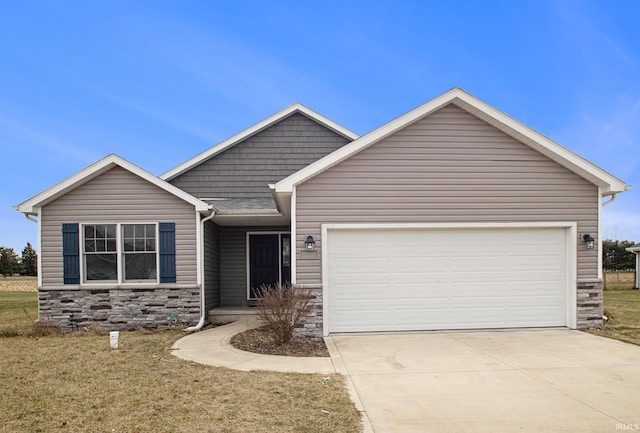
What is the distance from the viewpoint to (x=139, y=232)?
10203 millimetres

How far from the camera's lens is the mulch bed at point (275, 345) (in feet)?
24.4

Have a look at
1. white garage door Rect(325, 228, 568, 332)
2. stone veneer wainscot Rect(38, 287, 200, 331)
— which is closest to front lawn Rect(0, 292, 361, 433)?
stone veneer wainscot Rect(38, 287, 200, 331)

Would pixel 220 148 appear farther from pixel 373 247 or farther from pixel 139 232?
pixel 373 247

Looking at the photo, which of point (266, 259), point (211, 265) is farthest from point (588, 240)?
point (211, 265)

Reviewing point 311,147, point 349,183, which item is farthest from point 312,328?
point 311,147

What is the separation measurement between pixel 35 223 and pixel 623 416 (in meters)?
11.7

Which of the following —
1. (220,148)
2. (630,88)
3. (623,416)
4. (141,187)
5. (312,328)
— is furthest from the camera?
(630,88)

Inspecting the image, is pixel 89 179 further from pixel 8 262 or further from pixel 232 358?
pixel 8 262

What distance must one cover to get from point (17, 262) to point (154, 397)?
51537 mm

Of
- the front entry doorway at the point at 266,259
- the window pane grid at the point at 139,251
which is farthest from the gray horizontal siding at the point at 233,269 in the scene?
the window pane grid at the point at 139,251

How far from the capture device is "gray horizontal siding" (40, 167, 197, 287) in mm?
9984

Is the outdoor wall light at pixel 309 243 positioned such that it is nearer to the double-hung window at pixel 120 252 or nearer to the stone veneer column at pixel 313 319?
the stone veneer column at pixel 313 319

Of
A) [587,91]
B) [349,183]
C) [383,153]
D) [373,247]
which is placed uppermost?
[587,91]

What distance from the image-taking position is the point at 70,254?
9.98 meters
